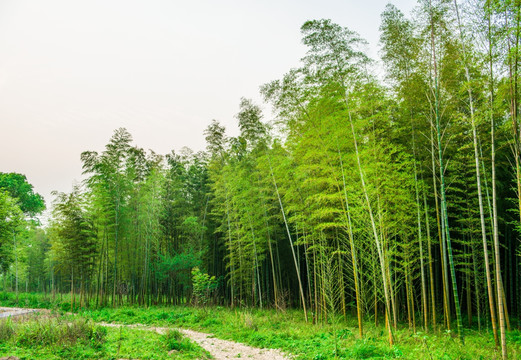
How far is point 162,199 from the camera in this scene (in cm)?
1730

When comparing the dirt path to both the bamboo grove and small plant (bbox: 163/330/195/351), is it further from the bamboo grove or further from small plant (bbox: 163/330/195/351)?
the bamboo grove

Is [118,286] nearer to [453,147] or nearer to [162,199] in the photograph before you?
[162,199]

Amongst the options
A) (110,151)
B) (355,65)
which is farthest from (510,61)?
(110,151)

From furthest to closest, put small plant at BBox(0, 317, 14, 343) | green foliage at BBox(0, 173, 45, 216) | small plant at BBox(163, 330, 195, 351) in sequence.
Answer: green foliage at BBox(0, 173, 45, 216) < small plant at BBox(163, 330, 195, 351) < small plant at BBox(0, 317, 14, 343)

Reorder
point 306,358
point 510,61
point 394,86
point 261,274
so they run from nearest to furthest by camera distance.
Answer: point 510,61
point 306,358
point 394,86
point 261,274

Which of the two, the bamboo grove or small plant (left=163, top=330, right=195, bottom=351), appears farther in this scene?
Answer: small plant (left=163, top=330, right=195, bottom=351)

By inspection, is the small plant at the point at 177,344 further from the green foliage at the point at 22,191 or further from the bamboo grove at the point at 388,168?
the green foliage at the point at 22,191

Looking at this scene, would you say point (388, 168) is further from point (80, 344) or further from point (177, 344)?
point (80, 344)

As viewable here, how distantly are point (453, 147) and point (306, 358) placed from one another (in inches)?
271

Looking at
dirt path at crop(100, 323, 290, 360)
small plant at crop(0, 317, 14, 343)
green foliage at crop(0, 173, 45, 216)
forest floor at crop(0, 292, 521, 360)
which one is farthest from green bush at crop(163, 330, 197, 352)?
green foliage at crop(0, 173, 45, 216)

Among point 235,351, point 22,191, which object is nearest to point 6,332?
point 235,351

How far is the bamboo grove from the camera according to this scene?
5.56 m

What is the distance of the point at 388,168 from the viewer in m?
7.09

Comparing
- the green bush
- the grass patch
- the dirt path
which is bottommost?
the dirt path
